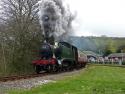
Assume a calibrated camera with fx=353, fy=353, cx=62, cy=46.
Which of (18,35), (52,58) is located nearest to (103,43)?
(18,35)

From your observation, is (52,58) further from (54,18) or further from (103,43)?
(103,43)

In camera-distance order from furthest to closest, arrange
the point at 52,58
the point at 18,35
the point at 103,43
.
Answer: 1. the point at 103,43
2. the point at 18,35
3. the point at 52,58

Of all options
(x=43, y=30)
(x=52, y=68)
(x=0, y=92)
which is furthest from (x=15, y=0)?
(x=0, y=92)

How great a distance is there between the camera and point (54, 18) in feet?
118

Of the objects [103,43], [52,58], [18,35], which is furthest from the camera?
[103,43]

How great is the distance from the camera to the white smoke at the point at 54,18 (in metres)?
35.7

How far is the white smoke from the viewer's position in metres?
35.7

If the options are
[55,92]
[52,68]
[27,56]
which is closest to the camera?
[55,92]

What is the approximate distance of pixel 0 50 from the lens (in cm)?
3578

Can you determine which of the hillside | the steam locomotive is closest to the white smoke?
the steam locomotive

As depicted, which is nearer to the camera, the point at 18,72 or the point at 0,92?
the point at 0,92

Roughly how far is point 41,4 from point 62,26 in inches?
137

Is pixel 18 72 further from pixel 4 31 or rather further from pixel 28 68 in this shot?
pixel 4 31

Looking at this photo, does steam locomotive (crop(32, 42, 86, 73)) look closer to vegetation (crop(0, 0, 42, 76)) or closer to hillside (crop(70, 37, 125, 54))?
vegetation (crop(0, 0, 42, 76))
